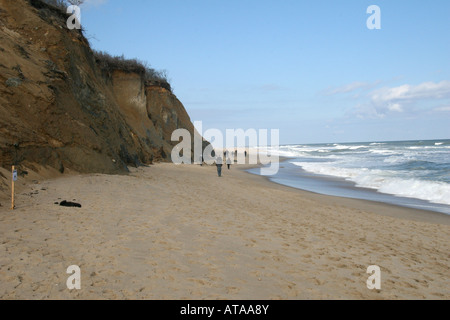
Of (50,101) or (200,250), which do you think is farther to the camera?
(50,101)

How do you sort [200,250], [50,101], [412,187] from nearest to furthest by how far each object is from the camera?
[200,250]
[50,101]
[412,187]

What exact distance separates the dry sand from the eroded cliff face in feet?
5.67

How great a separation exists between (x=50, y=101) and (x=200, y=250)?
9581mm

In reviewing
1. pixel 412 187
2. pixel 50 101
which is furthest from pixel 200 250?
pixel 412 187

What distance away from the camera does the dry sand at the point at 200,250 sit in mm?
4131

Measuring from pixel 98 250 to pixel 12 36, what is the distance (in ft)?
39.6

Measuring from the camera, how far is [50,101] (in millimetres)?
12016

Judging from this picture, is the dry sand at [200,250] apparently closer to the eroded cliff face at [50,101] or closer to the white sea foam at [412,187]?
the eroded cliff face at [50,101]

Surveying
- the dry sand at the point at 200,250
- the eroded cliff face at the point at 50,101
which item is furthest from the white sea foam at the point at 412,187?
the eroded cliff face at the point at 50,101

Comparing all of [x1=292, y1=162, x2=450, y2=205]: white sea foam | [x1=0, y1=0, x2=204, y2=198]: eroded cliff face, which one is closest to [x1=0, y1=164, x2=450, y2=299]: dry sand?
[x1=0, y1=0, x2=204, y2=198]: eroded cliff face

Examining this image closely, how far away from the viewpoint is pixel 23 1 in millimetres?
14211

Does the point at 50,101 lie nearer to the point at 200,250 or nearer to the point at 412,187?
the point at 200,250

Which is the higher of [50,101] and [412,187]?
[50,101]
